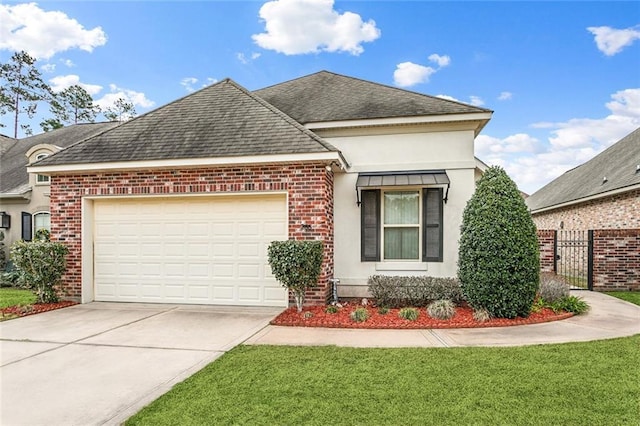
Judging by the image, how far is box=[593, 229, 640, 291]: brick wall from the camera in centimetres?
1027

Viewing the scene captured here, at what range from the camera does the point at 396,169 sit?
812 cm

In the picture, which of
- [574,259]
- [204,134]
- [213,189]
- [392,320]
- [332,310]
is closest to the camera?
[392,320]

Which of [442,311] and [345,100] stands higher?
[345,100]

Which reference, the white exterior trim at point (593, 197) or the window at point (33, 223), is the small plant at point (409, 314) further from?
the window at point (33, 223)

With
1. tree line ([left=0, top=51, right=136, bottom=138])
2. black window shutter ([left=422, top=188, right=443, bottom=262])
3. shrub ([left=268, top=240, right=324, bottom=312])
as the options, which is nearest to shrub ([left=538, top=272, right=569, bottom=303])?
black window shutter ([left=422, top=188, right=443, bottom=262])

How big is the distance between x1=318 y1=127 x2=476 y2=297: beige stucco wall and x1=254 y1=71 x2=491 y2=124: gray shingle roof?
481 millimetres

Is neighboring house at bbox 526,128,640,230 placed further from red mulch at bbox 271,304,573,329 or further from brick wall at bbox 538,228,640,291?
red mulch at bbox 271,304,573,329

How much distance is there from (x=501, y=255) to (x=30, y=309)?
944 cm

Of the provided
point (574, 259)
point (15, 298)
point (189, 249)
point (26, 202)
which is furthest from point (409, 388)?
Answer: point (26, 202)

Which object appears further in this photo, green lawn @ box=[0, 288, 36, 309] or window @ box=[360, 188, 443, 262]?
green lawn @ box=[0, 288, 36, 309]

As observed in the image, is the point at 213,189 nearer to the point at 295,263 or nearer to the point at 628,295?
the point at 295,263

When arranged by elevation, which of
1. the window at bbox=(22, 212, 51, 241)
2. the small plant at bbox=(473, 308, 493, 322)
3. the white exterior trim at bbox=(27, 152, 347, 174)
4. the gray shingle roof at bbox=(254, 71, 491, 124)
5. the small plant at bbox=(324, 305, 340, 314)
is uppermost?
the gray shingle roof at bbox=(254, 71, 491, 124)

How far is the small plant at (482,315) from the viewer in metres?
6.21

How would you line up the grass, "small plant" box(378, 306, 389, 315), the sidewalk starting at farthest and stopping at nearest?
"small plant" box(378, 306, 389, 315)
the sidewalk
the grass
